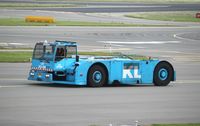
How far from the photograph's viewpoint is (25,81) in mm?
29844

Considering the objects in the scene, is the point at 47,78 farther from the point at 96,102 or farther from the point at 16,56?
the point at 16,56

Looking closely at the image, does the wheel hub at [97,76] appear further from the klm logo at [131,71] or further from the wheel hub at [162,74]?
the wheel hub at [162,74]

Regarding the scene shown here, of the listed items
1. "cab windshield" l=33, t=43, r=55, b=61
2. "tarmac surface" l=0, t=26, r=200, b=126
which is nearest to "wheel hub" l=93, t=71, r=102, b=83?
"tarmac surface" l=0, t=26, r=200, b=126

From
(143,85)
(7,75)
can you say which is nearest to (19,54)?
(7,75)

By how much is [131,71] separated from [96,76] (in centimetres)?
176

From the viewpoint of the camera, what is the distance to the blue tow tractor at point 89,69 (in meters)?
28.1

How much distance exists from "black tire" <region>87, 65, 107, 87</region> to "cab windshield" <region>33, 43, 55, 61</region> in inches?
66.4

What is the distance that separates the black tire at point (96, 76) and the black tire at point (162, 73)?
8.03 feet

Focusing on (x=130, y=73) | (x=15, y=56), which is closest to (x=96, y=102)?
(x=130, y=73)

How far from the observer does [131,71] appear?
96.8ft

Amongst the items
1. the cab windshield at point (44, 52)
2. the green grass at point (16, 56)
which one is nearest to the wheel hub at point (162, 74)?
the cab windshield at point (44, 52)

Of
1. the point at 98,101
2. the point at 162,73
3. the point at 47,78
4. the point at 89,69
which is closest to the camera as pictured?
the point at 98,101

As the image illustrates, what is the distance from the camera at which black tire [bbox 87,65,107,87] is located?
92.7ft

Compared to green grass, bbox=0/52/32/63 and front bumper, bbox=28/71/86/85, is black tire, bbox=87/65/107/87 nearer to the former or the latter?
front bumper, bbox=28/71/86/85
